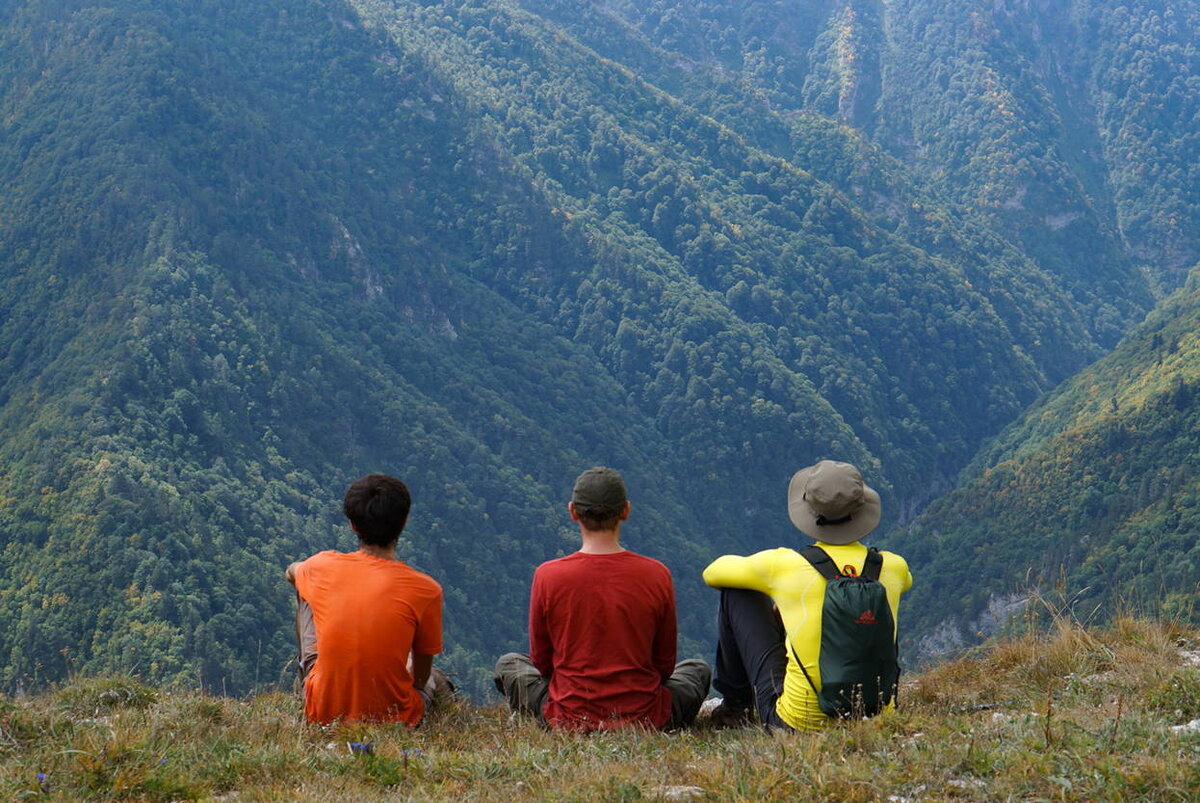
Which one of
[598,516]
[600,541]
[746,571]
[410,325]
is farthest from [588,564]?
[410,325]

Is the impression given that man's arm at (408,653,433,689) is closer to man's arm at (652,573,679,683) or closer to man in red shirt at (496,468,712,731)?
man in red shirt at (496,468,712,731)

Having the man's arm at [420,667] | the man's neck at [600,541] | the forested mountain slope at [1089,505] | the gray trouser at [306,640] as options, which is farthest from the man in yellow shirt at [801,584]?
the forested mountain slope at [1089,505]

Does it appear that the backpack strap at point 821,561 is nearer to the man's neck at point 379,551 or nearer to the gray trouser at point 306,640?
the man's neck at point 379,551

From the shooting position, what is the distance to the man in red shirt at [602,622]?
6.69 meters

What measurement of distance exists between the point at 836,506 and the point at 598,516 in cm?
139

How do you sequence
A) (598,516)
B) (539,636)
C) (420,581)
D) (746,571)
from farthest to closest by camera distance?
(539,636) < (420,581) < (598,516) < (746,571)

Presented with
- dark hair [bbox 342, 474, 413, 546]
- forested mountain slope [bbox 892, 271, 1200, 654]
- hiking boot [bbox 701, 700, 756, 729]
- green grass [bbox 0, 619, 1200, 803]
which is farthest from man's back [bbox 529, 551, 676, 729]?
forested mountain slope [bbox 892, 271, 1200, 654]

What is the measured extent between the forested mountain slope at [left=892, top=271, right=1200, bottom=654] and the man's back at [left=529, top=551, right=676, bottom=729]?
7079 centimetres

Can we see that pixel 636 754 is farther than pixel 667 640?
No

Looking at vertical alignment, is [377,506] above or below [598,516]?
below

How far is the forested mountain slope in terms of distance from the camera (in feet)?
271

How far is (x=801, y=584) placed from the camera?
20.4ft

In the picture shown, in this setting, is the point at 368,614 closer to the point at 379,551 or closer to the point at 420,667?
the point at 379,551

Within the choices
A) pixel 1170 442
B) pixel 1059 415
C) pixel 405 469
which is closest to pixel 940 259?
pixel 1059 415
